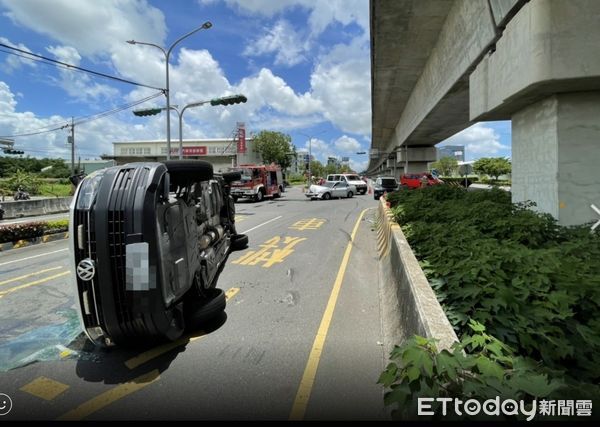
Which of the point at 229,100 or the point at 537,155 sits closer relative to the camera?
the point at 537,155

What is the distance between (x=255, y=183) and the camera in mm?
27328

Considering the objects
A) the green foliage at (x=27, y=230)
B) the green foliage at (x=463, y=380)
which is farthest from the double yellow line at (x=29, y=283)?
the green foliage at (x=463, y=380)

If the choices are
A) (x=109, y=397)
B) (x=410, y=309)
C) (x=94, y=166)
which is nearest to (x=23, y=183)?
(x=94, y=166)

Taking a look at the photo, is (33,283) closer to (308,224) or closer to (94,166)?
(308,224)

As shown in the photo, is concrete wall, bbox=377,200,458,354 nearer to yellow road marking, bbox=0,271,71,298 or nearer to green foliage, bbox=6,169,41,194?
yellow road marking, bbox=0,271,71,298

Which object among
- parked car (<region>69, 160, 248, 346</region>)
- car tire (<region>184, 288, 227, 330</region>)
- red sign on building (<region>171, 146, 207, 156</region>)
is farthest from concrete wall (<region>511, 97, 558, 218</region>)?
red sign on building (<region>171, 146, 207, 156</region>)

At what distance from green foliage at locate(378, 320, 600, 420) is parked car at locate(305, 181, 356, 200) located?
89.3ft

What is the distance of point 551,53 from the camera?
5.94 m

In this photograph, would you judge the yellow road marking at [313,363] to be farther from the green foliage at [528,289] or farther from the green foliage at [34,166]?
the green foliage at [34,166]

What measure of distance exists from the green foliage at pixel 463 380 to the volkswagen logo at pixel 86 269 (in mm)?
2764

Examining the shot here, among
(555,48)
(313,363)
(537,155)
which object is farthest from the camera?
(537,155)

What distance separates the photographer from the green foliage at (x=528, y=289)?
264cm

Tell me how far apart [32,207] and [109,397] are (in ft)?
72.8

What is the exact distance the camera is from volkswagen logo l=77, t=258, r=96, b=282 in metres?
3.43
